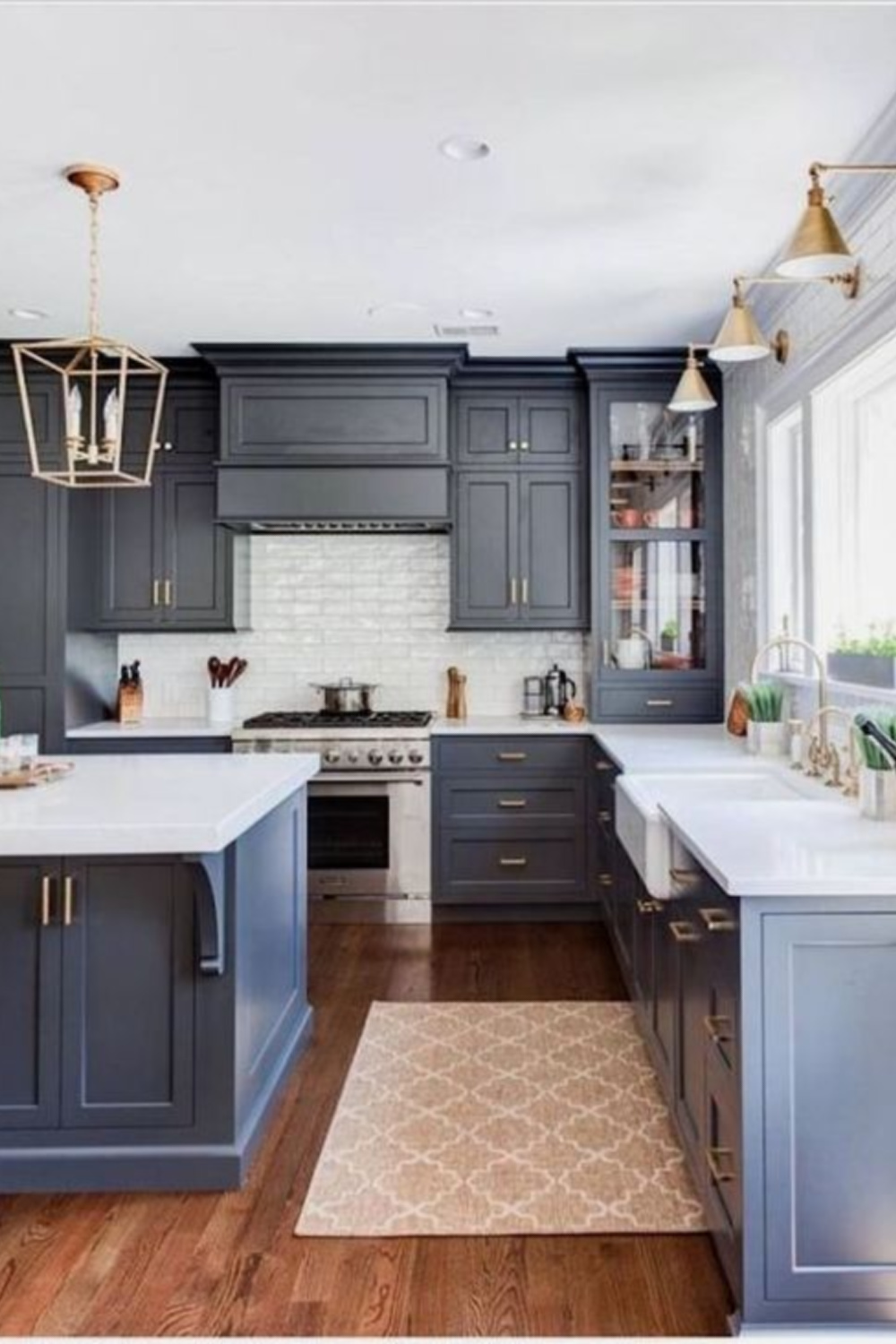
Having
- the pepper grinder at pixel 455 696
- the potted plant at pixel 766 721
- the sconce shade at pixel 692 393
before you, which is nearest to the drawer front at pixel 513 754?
the pepper grinder at pixel 455 696

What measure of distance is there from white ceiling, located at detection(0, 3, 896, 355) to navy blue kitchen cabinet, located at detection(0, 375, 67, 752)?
3.06 feet

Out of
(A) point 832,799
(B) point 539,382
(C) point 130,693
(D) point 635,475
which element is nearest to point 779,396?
(D) point 635,475

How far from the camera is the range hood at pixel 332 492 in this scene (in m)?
4.39

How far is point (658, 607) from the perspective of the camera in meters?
4.54

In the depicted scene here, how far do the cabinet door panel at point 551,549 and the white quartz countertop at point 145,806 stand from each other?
2.05 metres

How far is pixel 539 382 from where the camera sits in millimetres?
4590

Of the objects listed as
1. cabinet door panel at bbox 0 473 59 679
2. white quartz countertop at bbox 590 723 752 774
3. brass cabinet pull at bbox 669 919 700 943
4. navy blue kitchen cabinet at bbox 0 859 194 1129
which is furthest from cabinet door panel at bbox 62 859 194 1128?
cabinet door panel at bbox 0 473 59 679

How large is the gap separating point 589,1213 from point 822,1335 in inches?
23.3

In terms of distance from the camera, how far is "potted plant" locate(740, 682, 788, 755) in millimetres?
3326

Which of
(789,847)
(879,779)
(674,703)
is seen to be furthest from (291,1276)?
Answer: (674,703)

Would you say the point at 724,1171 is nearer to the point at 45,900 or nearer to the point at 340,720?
the point at 45,900

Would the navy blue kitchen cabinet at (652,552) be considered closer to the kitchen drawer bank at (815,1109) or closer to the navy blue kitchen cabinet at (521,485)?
the navy blue kitchen cabinet at (521,485)

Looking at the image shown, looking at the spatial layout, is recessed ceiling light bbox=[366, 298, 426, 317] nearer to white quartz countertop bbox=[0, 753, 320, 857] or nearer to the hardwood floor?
white quartz countertop bbox=[0, 753, 320, 857]

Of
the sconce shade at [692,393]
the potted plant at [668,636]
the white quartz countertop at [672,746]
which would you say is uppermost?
the sconce shade at [692,393]
